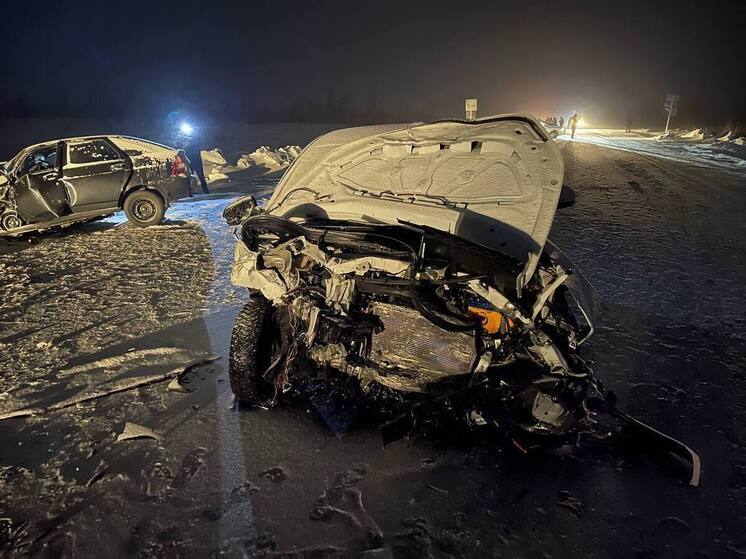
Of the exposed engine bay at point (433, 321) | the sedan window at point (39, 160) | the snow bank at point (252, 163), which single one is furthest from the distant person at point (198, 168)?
the exposed engine bay at point (433, 321)

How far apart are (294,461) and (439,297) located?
4.58ft

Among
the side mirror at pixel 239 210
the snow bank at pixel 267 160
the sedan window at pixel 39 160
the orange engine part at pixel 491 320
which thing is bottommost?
the orange engine part at pixel 491 320

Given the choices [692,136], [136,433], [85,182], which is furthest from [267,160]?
[692,136]

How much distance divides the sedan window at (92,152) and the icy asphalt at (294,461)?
11.1 ft

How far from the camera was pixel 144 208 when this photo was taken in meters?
8.11

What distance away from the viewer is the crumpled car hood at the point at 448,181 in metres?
3.04

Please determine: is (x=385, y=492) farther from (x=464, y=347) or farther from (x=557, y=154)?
(x=557, y=154)

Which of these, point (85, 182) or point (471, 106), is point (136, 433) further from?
point (471, 106)

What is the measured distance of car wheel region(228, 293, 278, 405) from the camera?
302 centimetres

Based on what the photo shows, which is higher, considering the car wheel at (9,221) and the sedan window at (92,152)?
the sedan window at (92,152)

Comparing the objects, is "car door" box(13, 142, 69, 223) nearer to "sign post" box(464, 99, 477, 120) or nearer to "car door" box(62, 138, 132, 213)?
"car door" box(62, 138, 132, 213)

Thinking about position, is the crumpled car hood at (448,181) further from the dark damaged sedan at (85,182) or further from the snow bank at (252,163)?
the snow bank at (252,163)

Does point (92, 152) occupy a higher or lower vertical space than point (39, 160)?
higher

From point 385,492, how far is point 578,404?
131cm
